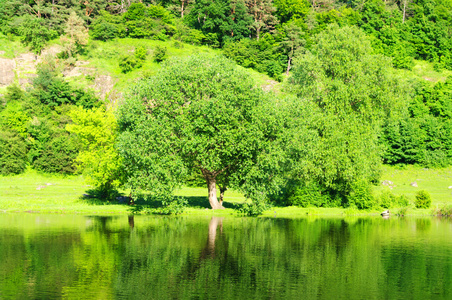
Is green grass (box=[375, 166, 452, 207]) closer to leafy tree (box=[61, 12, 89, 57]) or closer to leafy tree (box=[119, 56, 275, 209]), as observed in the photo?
leafy tree (box=[119, 56, 275, 209])

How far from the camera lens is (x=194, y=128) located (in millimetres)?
49625

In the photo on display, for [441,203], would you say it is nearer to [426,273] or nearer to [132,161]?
[426,273]

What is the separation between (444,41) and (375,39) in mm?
22638

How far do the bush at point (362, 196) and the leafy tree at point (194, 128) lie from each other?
14.4m

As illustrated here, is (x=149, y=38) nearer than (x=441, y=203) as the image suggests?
No

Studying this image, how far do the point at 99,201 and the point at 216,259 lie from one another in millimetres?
30438

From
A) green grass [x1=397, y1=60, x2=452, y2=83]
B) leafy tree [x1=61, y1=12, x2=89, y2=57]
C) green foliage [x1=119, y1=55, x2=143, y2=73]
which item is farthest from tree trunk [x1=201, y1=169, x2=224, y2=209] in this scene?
green grass [x1=397, y1=60, x2=452, y2=83]

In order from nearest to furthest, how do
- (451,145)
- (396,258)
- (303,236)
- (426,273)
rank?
(426,273) → (396,258) → (303,236) → (451,145)

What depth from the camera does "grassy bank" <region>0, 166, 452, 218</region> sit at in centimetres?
5247

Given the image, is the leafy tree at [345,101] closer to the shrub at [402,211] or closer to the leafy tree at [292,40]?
the shrub at [402,211]

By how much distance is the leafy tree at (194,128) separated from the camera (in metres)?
48.7

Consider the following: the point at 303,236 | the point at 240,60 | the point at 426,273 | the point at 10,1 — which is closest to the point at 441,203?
the point at 303,236

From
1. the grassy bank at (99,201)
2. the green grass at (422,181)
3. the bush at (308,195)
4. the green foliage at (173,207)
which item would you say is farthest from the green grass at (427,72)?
the green foliage at (173,207)

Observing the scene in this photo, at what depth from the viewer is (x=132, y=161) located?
51.2 m
